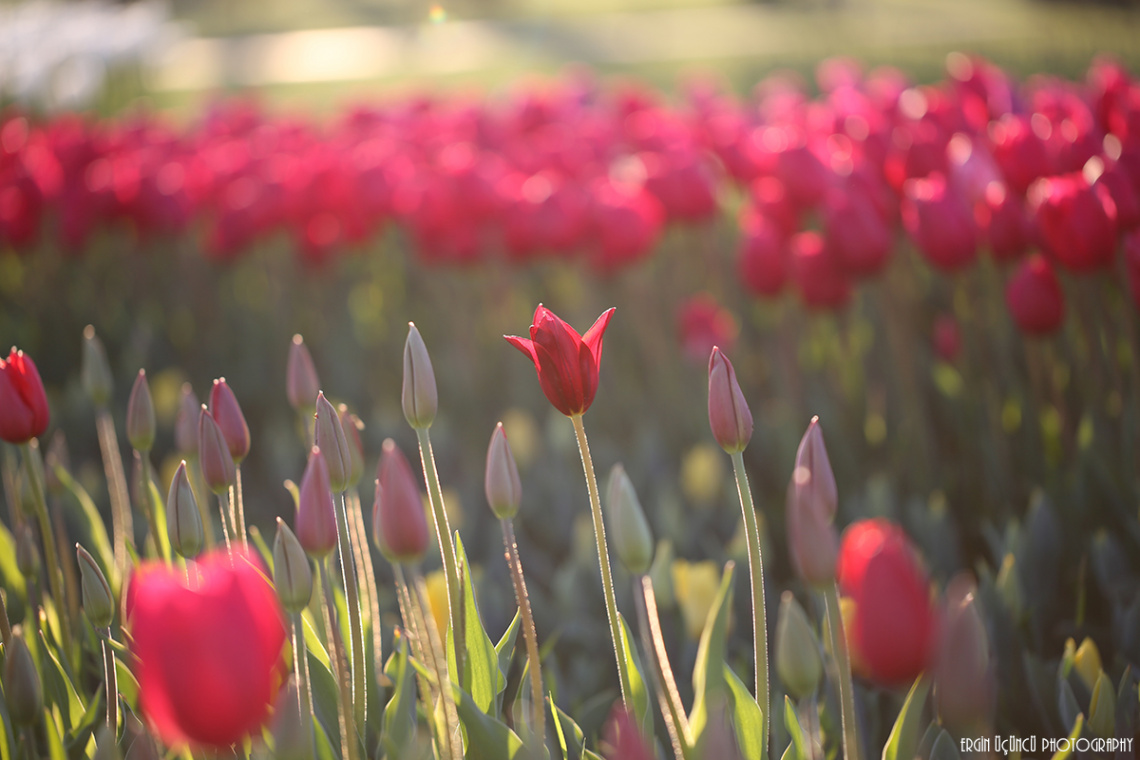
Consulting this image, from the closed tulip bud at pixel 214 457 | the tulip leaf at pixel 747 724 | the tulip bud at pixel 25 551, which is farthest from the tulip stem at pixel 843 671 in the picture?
the tulip bud at pixel 25 551

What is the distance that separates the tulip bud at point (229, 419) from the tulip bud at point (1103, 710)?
111 centimetres

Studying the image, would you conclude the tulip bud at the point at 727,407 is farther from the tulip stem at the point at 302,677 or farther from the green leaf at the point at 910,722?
the tulip stem at the point at 302,677

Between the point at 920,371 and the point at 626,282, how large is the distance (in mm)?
1060

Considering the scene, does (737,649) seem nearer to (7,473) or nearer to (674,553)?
(674,553)

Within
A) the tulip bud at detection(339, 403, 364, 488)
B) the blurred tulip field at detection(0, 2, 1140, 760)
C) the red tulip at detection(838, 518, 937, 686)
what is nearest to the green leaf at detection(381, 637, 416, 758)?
the blurred tulip field at detection(0, 2, 1140, 760)

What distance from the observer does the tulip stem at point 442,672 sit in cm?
91

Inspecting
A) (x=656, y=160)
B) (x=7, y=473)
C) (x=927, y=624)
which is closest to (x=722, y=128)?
(x=656, y=160)

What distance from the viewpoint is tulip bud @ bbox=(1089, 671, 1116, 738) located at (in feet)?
3.72

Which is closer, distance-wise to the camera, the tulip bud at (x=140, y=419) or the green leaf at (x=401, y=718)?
the green leaf at (x=401, y=718)

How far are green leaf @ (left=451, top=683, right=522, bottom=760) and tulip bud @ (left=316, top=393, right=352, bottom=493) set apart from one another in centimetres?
26

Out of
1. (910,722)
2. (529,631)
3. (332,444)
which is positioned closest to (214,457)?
(332,444)

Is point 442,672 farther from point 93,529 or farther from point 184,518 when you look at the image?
point 93,529

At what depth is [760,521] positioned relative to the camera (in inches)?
79.4

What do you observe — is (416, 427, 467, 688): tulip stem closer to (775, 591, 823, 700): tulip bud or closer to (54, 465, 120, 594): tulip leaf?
(775, 591, 823, 700): tulip bud
